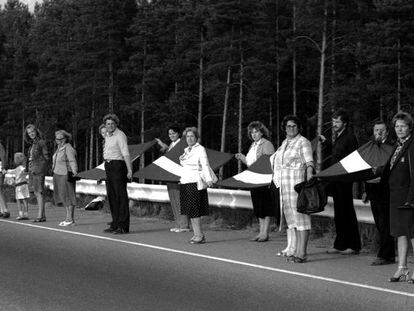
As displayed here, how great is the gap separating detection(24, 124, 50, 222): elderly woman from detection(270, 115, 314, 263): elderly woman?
21.1 ft

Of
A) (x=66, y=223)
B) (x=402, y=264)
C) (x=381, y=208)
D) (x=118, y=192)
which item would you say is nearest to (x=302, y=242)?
(x=381, y=208)

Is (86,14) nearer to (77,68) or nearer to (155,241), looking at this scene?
(77,68)

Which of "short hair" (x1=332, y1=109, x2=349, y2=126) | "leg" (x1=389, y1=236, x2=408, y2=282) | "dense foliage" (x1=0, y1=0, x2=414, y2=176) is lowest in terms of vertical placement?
"leg" (x1=389, y1=236, x2=408, y2=282)

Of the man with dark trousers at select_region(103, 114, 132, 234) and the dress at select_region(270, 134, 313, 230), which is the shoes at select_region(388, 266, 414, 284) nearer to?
the dress at select_region(270, 134, 313, 230)

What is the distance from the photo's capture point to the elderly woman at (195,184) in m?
10.8

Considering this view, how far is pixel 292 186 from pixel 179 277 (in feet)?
6.49

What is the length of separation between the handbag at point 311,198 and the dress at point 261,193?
224 cm

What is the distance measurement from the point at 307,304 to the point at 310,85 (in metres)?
53.1

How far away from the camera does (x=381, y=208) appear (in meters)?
8.98

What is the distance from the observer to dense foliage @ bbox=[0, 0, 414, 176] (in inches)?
1641

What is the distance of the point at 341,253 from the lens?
9.73 metres

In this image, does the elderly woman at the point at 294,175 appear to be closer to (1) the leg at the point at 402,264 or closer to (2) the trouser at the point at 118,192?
(1) the leg at the point at 402,264

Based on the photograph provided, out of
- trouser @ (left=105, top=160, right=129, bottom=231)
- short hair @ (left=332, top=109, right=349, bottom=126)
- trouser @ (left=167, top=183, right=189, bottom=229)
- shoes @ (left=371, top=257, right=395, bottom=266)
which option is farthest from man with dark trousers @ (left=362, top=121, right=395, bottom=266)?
trouser @ (left=105, top=160, right=129, bottom=231)

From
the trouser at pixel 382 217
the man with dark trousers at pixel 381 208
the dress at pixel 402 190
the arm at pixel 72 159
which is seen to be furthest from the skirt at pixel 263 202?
the arm at pixel 72 159
